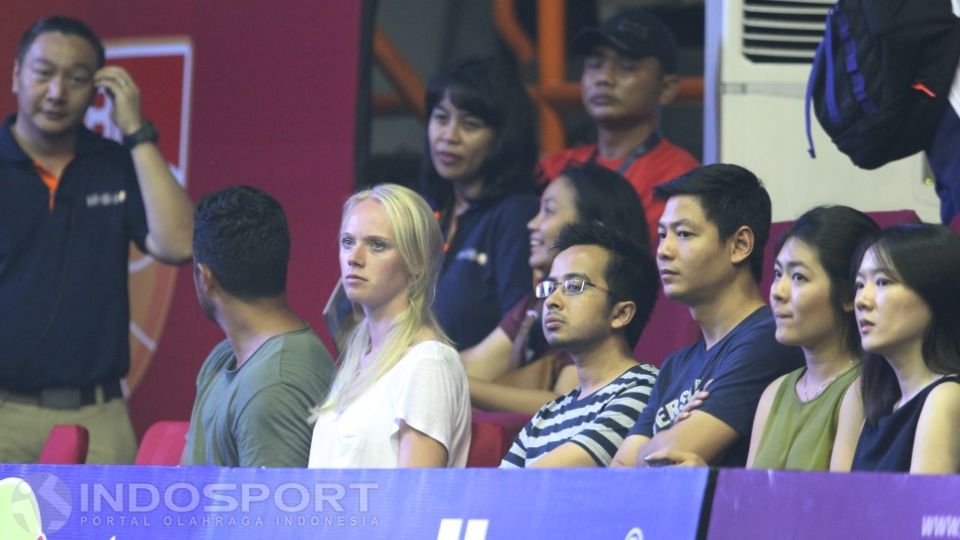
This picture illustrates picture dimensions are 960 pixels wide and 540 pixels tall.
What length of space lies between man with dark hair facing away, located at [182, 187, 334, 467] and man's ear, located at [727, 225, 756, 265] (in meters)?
0.92

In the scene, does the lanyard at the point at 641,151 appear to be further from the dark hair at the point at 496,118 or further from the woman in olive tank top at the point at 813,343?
the woman in olive tank top at the point at 813,343

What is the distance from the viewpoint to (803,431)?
337cm

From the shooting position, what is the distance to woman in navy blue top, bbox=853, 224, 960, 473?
311cm

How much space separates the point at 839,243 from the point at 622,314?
66cm

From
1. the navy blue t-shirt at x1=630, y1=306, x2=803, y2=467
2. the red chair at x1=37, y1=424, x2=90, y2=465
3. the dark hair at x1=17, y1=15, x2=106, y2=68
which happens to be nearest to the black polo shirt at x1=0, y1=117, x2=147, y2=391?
the dark hair at x1=17, y1=15, x2=106, y2=68

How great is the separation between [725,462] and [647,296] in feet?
1.93

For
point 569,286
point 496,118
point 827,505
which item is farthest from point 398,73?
point 827,505

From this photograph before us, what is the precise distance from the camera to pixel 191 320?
599 cm

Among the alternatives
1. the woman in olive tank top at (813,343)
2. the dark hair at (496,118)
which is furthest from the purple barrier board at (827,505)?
the dark hair at (496,118)

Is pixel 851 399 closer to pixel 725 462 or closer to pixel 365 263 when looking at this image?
pixel 725 462

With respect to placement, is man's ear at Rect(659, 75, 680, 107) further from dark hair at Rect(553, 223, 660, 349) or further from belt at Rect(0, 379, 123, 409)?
belt at Rect(0, 379, 123, 409)

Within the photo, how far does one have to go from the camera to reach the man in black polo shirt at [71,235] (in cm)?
489

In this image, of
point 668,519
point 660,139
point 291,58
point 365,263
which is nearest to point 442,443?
point 365,263

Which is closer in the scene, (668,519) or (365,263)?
(668,519)
